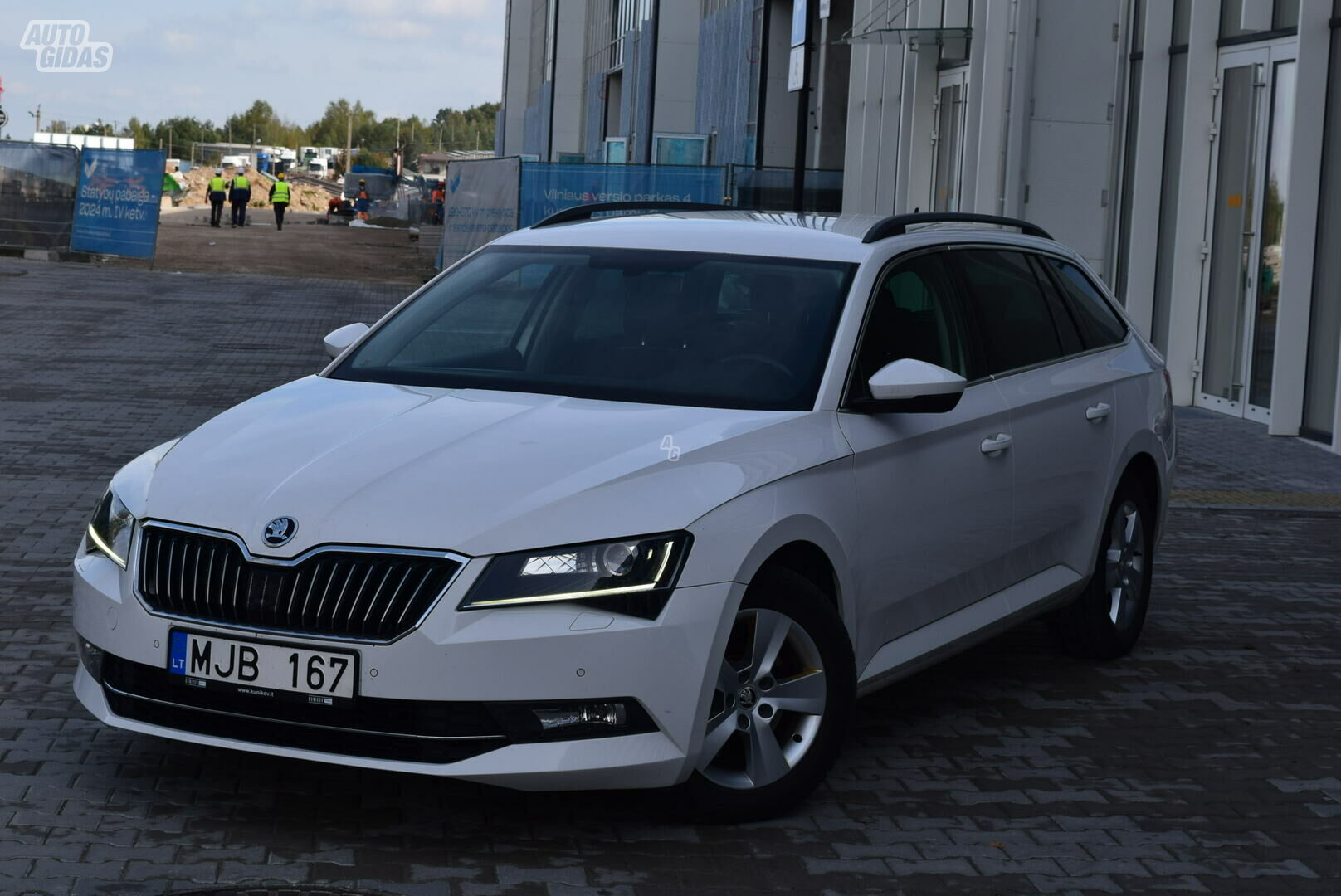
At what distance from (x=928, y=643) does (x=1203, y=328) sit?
37.7 feet

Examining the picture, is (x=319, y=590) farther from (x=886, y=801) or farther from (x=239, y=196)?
(x=239, y=196)

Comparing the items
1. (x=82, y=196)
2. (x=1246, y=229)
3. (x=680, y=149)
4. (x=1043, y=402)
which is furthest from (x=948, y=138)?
(x=1043, y=402)

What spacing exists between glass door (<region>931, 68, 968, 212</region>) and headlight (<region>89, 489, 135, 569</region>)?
17.6 meters

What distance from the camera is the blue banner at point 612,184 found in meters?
26.3

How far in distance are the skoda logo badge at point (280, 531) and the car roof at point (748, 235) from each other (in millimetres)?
1817

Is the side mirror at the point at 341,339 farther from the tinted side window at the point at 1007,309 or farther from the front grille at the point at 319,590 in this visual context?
the tinted side window at the point at 1007,309

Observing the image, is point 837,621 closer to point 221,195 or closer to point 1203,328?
point 1203,328

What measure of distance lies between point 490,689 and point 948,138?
64.1 ft

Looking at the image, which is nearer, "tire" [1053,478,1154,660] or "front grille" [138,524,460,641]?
"front grille" [138,524,460,641]

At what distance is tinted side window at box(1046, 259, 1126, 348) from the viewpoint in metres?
6.75

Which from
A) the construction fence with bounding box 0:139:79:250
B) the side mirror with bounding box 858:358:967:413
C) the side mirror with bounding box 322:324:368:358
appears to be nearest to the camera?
the side mirror with bounding box 858:358:967:413

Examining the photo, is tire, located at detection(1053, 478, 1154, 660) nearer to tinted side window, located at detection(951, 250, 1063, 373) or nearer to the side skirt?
the side skirt

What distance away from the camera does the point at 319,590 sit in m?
4.25

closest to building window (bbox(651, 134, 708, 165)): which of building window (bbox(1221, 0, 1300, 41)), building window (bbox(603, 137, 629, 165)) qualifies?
building window (bbox(603, 137, 629, 165))
